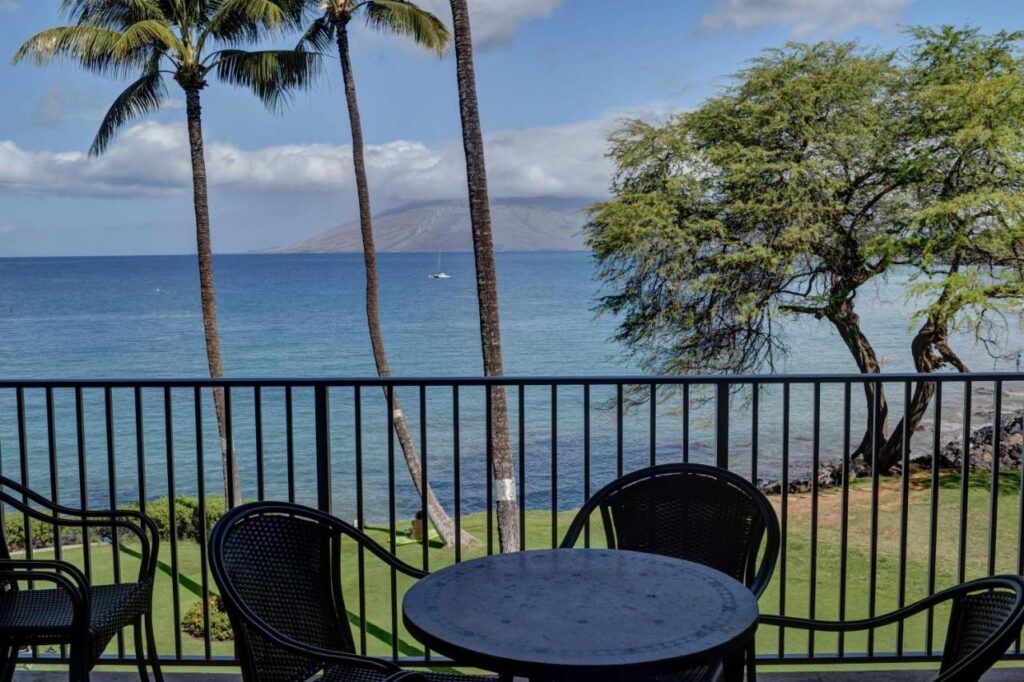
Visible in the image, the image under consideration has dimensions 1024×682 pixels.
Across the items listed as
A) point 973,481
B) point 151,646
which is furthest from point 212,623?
point 973,481

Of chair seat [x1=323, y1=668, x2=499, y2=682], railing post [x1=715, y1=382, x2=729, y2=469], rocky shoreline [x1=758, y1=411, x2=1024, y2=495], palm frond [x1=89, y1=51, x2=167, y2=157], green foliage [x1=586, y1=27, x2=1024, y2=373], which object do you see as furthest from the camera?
rocky shoreline [x1=758, y1=411, x2=1024, y2=495]

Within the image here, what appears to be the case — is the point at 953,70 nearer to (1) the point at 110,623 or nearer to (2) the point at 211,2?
(2) the point at 211,2

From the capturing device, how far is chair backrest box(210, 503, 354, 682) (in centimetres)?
193

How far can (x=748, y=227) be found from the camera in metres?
18.1

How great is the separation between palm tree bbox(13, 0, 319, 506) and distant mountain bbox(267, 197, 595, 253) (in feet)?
234

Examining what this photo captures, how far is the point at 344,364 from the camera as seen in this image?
40.4 m

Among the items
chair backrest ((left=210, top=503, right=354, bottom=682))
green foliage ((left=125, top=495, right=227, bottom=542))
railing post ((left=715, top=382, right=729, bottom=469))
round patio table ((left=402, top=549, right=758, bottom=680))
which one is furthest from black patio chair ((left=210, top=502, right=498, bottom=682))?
green foliage ((left=125, top=495, right=227, bottom=542))

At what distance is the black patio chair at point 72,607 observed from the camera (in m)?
2.32

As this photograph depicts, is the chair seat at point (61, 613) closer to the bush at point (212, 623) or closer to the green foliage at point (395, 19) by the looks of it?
the bush at point (212, 623)

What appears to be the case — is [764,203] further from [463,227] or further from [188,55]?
[463,227]

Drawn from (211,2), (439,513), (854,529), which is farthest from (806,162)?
(211,2)

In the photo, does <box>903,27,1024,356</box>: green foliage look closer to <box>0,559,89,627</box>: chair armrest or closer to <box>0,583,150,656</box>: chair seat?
<box>0,583,150,656</box>: chair seat

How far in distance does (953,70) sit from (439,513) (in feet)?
40.6

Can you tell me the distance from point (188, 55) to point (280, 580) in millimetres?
15306
